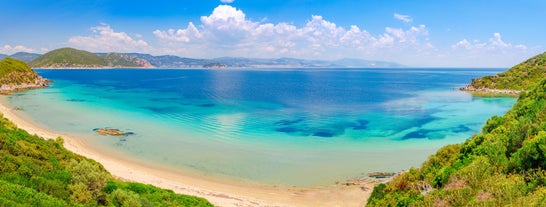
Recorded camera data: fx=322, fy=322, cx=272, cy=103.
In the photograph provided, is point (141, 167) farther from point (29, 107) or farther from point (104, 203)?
point (29, 107)

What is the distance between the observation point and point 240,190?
93.1ft

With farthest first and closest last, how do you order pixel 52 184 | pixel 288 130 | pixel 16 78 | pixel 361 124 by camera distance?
1. pixel 16 78
2. pixel 361 124
3. pixel 288 130
4. pixel 52 184

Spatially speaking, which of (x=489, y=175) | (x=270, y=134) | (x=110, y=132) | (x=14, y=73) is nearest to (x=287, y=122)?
(x=270, y=134)

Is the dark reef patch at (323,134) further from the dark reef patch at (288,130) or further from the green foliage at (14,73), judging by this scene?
the green foliage at (14,73)

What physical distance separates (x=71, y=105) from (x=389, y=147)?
224 ft

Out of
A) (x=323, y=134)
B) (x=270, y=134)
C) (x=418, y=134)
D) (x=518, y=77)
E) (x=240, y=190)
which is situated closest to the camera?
(x=240, y=190)

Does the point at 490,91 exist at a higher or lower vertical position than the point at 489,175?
lower

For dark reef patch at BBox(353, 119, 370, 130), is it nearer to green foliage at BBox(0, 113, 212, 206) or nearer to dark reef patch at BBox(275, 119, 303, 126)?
dark reef patch at BBox(275, 119, 303, 126)

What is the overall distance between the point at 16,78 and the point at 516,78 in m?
169

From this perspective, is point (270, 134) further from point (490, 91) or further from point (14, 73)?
point (14, 73)

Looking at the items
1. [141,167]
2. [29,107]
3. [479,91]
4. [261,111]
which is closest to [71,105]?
[29,107]

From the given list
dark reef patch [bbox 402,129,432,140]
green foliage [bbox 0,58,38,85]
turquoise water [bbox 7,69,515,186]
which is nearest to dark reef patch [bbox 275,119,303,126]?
turquoise water [bbox 7,69,515,186]

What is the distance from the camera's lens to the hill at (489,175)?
39.3 feet

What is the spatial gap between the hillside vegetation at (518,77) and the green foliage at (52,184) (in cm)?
12183
